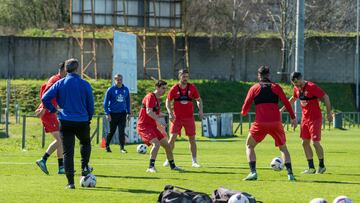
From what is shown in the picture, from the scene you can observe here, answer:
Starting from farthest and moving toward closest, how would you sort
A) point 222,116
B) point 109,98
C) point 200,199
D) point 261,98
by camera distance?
point 222,116
point 109,98
point 261,98
point 200,199

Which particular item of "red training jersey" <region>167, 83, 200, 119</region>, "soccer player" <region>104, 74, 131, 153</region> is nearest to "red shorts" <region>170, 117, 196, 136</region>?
"red training jersey" <region>167, 83, 200, 119</region>

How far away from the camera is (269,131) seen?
17.5 metres

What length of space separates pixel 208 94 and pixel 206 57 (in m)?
7.22

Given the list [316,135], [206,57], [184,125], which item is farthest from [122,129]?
[206,57]

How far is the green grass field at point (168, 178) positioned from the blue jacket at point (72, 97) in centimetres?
124

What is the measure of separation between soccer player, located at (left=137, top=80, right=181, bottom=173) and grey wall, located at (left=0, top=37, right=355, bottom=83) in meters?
44.2

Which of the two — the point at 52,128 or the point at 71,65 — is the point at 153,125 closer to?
the point at 52,128

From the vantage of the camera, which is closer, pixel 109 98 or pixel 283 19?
pixel 109 98

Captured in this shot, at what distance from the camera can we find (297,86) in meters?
19.6

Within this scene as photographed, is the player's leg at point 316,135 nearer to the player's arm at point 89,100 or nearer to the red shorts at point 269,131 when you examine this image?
the red shorts at point 269,131

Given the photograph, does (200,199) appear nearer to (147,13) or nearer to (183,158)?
(183,158)

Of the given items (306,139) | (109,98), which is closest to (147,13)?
(109,98)

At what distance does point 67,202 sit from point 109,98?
13580mm

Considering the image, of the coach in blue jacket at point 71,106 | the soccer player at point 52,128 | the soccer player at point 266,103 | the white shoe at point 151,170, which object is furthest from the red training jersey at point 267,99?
the soccer player at point 52,128
